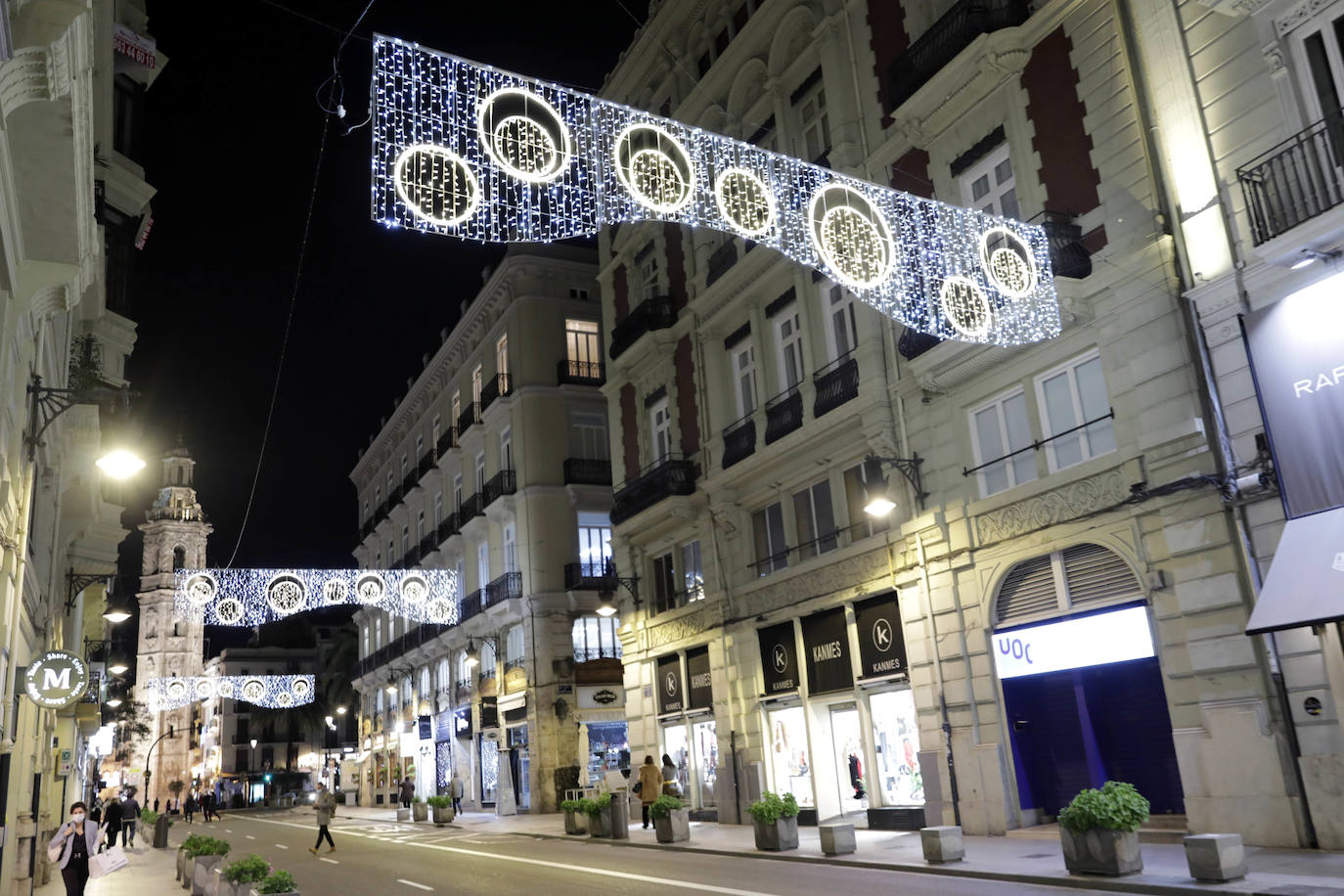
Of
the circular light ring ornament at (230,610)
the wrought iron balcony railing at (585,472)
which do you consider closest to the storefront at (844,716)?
the wrought iron balcony railing at (585,472)

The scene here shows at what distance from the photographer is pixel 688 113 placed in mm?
27281

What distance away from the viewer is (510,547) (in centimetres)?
4059

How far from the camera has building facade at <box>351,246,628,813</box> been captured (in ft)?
121

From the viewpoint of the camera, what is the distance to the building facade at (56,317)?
29.1 ft

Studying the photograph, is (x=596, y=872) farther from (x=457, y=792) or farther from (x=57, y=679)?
(x=457, y=792)

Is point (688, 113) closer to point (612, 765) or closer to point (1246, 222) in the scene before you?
point (1246, 222)

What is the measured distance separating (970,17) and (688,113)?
10.5m

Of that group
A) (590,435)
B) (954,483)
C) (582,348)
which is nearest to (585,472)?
(590,435)

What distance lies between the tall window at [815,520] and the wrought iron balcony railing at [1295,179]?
10.4 metres

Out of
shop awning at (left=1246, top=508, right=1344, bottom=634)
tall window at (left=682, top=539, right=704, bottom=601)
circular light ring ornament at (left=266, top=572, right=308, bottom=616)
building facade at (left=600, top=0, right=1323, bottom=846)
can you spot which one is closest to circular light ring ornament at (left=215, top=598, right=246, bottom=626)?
circular light ring ornament at (left=266, top=572, right=308, bottom=616)

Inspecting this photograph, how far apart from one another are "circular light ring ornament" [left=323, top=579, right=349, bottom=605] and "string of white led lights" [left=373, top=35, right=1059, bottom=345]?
20968mm

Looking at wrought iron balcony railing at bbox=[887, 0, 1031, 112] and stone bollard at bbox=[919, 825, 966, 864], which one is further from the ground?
wrought iron balcony railing at bbox=[887, 0, 1031, 112]

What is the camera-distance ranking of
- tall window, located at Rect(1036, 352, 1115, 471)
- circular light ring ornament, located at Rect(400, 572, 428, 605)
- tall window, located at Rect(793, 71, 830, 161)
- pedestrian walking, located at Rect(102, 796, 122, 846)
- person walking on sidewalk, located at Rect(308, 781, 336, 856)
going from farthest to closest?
circular light ring ornament, located at Rect(400, 572, 428, 605) → pedestrian walking, located at Rect(102, 796, 122, 846) → person walking on sidewalk, located at Rect(308, 781, 336, 856) → tall window, located at Rect(793, 71, 830, 161) → tall window, located at Rect(1036, 352, 1115, 471)

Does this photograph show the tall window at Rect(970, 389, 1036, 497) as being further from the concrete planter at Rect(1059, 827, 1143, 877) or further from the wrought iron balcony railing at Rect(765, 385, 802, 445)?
the concrete planter at Rect(1059, 827, 1143, 877)
